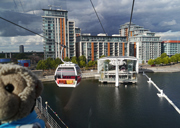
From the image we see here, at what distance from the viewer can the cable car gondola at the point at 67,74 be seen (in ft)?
40.2

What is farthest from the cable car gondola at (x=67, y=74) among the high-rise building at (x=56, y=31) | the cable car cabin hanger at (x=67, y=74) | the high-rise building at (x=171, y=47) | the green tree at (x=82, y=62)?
the high-rise building at (x=171, y=47)

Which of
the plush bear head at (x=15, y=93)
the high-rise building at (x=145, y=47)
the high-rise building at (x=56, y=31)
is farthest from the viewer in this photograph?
the high-rise building at (x=145, y=47)

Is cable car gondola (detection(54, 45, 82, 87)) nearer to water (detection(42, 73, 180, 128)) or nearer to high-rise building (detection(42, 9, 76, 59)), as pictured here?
water (detection(42, 73, 180, 128))

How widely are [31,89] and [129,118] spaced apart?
15.2m

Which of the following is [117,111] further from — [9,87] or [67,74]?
[9,87]

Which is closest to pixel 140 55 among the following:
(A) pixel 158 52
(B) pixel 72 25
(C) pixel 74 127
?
(A) pixel 158 52

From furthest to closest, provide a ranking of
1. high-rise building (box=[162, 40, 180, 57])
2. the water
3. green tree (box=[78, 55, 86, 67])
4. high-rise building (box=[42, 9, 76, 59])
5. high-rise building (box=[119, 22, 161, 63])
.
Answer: high-rise building (box=[162, 40, 180, 57]) < high-rise building (box=[119, 22, 161, 63]) < high-rise building (box=[42, 9, 76, 59]) < green tree (box=[78, 55, 86, 67]) < the water

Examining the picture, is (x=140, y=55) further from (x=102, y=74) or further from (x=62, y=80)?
(x=62, y=80)

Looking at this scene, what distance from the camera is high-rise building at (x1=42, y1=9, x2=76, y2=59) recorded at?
4781 centimetres

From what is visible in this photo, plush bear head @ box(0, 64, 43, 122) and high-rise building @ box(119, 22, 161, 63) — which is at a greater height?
high-rise building @ box(119, 22, 161, 63)

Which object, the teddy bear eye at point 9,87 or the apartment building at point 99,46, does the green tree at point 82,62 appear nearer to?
the apartment building at point 99,46

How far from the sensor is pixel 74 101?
21.4 metres

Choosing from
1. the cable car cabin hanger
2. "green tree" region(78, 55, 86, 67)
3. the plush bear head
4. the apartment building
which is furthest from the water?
the apartment building

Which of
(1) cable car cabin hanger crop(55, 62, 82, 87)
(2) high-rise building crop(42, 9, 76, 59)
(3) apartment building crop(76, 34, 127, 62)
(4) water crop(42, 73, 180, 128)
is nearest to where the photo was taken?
(1) cable car cabin hanger crop(55, 62, 82, 87)
